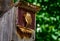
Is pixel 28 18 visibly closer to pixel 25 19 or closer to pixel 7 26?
pixel 25 19

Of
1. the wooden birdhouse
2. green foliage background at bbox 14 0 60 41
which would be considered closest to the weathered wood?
the wooden birdhouse

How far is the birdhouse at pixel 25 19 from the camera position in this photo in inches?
54.1

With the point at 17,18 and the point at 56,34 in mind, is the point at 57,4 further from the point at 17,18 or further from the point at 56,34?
the point at 17,18

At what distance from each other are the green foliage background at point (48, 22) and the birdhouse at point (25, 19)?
172cm

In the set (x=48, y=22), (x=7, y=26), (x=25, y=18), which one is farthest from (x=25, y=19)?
(x=48, y=22)

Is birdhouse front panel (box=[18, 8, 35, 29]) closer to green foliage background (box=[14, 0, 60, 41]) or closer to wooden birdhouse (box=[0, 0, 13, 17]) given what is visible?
wooden birdhouse (box=[0, 0, 13, 17])

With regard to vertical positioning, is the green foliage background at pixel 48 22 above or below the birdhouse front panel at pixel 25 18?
below

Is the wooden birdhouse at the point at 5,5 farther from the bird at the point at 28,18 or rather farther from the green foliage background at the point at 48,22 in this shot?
the green foliage background at the point at 48,22

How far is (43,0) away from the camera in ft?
12.3

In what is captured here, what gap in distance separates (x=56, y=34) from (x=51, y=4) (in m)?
Result: 0.73

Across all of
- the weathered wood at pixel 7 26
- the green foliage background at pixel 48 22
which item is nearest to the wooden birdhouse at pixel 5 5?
the weathered wood at pixel 7 26

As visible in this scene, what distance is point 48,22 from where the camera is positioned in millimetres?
3342

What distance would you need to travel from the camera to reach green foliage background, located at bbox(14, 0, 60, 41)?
320 centimetres

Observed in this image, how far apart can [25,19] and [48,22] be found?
1.94m
